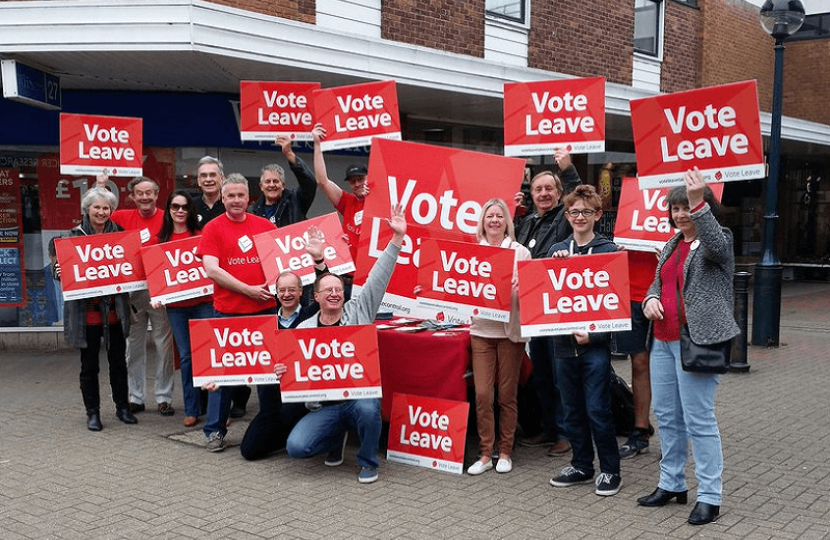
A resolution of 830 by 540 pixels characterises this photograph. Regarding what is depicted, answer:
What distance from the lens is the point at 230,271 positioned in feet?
21.2

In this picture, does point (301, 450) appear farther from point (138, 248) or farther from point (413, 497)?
point (138, 248)

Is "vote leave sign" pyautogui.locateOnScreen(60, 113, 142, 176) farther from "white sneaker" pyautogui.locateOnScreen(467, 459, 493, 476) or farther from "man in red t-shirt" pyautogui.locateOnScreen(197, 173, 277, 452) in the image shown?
"white sneaker" pyautogui.locateOnScreen(467, 459, 493, 476)

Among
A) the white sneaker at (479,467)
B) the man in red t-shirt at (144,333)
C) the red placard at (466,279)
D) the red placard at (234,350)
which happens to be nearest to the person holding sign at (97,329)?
the man in red t-shirt at (144,333)

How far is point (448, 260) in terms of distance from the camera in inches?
222

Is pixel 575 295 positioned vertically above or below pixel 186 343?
above

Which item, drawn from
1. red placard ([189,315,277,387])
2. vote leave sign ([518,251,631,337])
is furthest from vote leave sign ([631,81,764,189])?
red placard ([189,315,277,387])

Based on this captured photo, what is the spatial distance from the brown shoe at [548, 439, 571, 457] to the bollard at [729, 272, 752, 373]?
4069 millimetres

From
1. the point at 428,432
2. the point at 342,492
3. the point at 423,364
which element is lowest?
the point at 342,492

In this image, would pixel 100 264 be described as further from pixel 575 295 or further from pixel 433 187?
pixel 575 295

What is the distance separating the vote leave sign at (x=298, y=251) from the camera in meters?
6.37

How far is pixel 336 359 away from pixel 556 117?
2938 millimetres

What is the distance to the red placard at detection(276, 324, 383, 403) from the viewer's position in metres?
5.55

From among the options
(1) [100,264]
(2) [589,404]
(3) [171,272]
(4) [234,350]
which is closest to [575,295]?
(2) [589,404]

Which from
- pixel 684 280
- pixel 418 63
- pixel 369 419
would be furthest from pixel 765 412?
pixel 418 63
